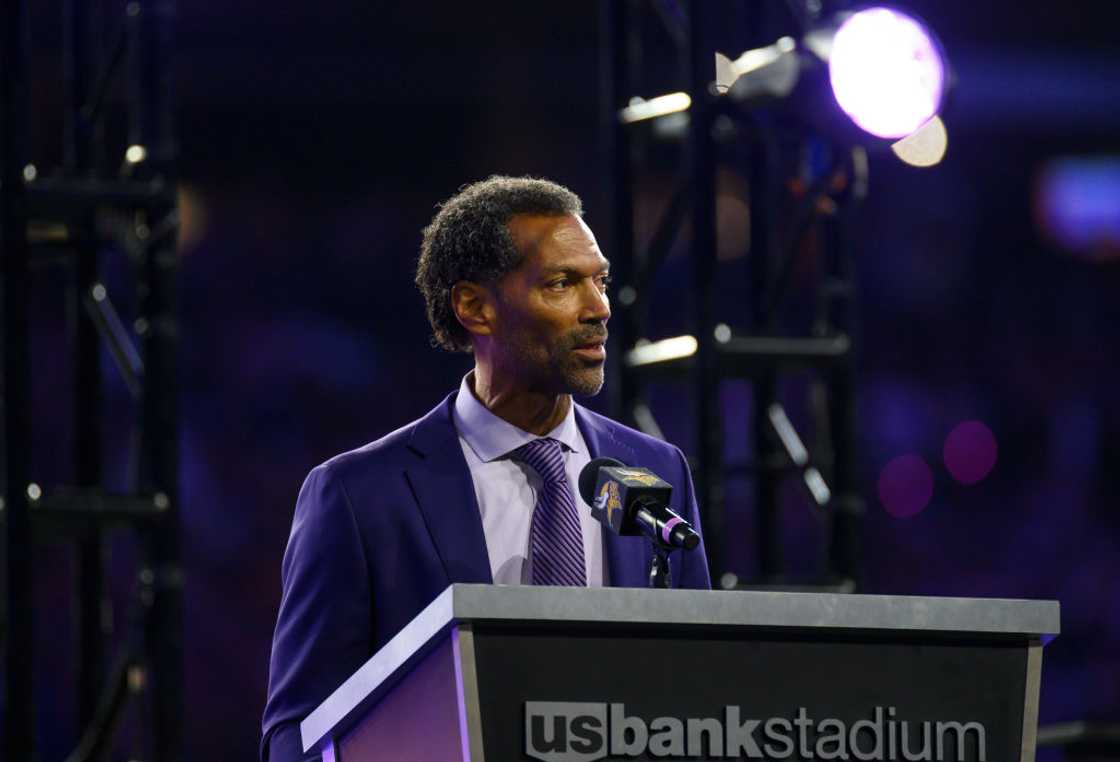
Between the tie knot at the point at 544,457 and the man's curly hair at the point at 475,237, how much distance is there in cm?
26

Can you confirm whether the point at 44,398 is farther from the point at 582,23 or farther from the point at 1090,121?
the point at 1090,121

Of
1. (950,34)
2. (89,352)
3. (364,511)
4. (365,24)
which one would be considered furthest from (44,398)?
(364,511)

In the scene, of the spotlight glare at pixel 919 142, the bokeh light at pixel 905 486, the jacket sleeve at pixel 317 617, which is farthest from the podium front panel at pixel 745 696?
the bokeh light at pixel 905 486

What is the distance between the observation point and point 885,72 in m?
5.20

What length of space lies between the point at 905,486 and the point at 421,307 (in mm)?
2775

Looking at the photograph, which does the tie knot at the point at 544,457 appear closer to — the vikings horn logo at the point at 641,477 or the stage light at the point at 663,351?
the vikings horn logo at the point at 641,477

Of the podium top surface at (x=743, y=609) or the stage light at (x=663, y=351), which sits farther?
the stage light at (x=663, y=351)

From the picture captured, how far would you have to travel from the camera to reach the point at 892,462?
31.3 feet

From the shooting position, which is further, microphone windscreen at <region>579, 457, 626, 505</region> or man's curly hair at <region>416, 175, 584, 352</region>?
man's curly hair at <region>416, 175, 584, 352</region>

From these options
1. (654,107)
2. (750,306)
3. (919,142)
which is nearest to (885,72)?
(919,142)

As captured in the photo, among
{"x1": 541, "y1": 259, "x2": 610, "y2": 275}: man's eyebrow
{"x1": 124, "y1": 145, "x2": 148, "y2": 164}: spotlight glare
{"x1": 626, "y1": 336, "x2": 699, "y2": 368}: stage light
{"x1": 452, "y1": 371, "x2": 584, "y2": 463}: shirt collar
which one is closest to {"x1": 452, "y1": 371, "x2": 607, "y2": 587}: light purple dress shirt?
{"x1": 452, "y1": 371, "x2": 584, "y2": 463}: shirt collar

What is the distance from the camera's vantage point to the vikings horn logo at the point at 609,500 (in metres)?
2.18

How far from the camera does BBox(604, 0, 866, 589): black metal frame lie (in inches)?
206

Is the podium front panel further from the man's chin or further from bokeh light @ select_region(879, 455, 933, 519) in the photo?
bokeh light @ select_region(879, 455, 933, 519)
